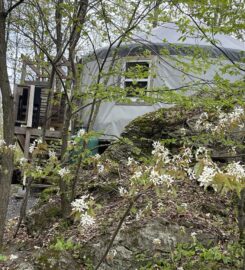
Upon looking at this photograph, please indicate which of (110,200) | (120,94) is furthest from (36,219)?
(120,94)

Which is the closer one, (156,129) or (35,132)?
(156,129)

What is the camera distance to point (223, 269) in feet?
11.5

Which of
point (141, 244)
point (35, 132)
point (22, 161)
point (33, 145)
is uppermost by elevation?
point (33, 145)

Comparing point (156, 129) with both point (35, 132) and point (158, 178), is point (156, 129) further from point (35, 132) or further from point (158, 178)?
point (158, 178)

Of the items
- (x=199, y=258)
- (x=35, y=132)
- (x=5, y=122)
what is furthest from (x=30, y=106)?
(x=199, y=258)

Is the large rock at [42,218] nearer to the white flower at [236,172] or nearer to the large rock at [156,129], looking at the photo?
the large rock at [156,129]

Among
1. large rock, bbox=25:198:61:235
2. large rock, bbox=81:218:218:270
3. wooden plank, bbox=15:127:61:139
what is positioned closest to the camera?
large rock, bbox=81:218:218:270

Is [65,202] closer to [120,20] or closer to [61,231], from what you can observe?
[61,231]

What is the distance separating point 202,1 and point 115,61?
6.58 feet

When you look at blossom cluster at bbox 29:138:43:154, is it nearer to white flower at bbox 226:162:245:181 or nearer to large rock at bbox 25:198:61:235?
large rock at bbox 25:198:61:235

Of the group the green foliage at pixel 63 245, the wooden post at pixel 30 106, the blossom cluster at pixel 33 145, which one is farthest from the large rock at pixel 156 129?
the wooden post at pixel 30 106

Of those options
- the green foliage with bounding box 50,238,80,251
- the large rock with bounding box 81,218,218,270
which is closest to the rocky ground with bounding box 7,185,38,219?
the green foliage with bounding box 50,238,80,251

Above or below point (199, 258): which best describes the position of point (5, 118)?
above

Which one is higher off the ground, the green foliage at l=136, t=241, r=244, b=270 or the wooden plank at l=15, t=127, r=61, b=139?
the wooden plank at l=15, t=127, r=61, b=139
